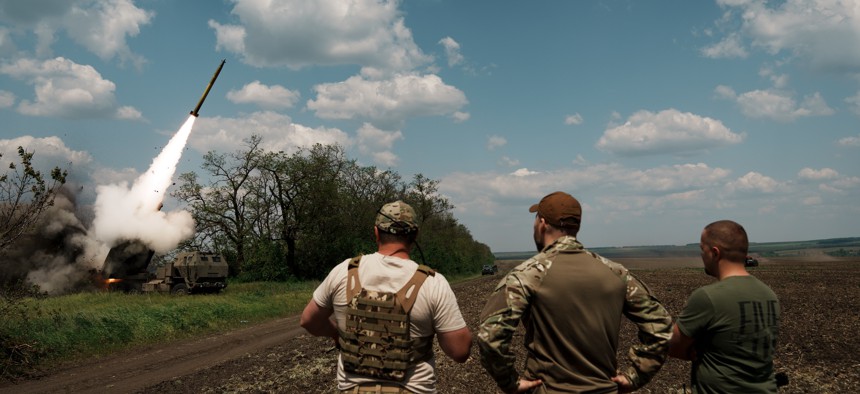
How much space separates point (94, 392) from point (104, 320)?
738 centimetres

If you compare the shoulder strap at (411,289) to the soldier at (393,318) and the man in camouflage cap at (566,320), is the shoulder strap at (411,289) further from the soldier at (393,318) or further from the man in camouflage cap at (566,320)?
the man in camouflage cap at (566,320)

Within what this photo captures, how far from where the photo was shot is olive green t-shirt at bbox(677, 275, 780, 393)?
12.4ft

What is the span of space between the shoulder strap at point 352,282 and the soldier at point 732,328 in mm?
2119

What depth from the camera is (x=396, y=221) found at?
3855mm

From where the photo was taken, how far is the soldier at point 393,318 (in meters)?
3.70

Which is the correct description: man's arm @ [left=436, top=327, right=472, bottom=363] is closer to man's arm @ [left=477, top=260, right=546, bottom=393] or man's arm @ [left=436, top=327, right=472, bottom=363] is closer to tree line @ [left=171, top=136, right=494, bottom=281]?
man's arm @ [left=477, top=260, right=546, bottom=393]

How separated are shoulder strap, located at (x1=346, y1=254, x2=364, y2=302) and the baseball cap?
1.28 metres

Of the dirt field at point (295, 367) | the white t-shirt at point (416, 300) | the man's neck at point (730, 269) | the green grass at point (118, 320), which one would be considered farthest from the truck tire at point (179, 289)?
the man's neck at point (730, 269)

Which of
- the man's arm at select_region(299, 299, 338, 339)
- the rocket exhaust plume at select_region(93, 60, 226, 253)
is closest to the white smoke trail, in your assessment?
the rocket exhaust plume at select_region(93, 60, 226, 253)

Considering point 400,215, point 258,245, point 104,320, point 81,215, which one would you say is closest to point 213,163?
point 258,245

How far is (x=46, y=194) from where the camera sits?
45.7 ft

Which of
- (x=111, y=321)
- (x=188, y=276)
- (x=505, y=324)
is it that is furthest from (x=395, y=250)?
(x=188, y=276)

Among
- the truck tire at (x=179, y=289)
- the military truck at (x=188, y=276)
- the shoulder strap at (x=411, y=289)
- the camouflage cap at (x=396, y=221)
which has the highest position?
the camouflage cap at (x=396, y=221)

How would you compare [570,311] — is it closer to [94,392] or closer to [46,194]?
[94,392]
